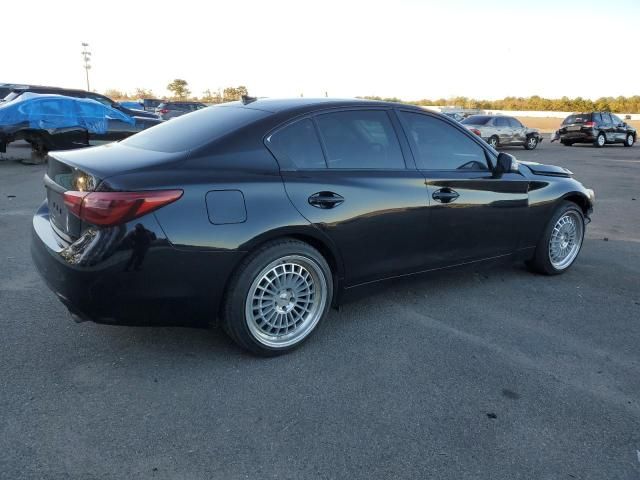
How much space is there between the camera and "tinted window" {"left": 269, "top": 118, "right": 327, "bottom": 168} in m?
3.35

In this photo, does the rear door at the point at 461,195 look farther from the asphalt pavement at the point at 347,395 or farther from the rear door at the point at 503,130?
the rear door at the point at 503,130

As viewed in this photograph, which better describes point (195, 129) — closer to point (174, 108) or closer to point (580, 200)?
point (580, 200)

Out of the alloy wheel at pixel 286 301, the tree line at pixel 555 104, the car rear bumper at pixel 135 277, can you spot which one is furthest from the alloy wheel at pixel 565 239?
the tree line at pixel 555 104

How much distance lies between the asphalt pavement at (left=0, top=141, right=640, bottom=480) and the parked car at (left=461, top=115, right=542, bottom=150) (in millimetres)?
17218

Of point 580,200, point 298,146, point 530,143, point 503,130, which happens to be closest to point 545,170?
point 580,200

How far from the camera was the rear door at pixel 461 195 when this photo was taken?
4.07m

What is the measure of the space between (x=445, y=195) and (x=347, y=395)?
1844 millimetres

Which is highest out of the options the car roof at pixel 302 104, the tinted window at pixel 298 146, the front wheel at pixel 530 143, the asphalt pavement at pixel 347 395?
the car roof at pixel 302 104

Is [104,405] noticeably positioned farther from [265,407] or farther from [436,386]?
[436,386]

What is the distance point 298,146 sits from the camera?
346 centimetres

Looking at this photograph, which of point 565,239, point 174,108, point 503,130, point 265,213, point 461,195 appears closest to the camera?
point 265,213

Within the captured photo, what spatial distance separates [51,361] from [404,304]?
2.60 metres

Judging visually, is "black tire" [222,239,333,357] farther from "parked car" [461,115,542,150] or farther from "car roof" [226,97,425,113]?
"parked car" [461,115,542,150]

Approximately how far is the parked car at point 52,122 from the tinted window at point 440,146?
10.6m
